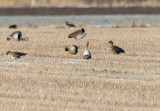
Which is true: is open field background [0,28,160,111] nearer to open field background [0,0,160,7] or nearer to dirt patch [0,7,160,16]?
dirt patch [0,7,160,16]

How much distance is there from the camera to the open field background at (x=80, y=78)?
966cm

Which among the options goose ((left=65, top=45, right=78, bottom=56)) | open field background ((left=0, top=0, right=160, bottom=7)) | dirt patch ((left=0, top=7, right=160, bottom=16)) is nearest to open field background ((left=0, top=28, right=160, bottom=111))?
goose ((left=65, top=45, right=78, bottom=56))

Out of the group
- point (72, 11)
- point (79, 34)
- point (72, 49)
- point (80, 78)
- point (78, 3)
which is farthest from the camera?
point (78, 3)

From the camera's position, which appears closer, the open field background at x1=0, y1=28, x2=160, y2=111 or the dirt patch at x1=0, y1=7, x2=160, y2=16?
the open field background at x1=0, y1=28, x2=160, y2=111

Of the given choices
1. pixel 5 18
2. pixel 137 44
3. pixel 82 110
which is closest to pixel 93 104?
pixel 82 110

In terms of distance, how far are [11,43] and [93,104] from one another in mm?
10936

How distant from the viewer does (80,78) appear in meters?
12.2

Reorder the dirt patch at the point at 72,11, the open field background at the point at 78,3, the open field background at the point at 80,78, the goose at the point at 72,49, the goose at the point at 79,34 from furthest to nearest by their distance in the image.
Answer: the open field background at the point at 78,3 → the dirt patch at the point at 72,11 → the goose at the point at 79,34 → the goose at the point at 72,49 → the open field background at the point at 80,78

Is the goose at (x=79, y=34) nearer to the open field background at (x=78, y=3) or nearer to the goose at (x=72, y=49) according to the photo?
the goose at (x=72, y=49)

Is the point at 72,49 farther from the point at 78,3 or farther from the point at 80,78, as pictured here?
the point at 78,3

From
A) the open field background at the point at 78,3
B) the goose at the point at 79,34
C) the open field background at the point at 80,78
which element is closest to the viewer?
the open field background at the point at 80,78

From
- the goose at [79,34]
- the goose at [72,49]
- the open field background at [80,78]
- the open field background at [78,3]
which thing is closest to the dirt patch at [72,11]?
the open field background at [78,3]

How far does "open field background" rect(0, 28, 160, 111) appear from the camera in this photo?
31.7 ft

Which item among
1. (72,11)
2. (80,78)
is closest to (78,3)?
(72,11)
